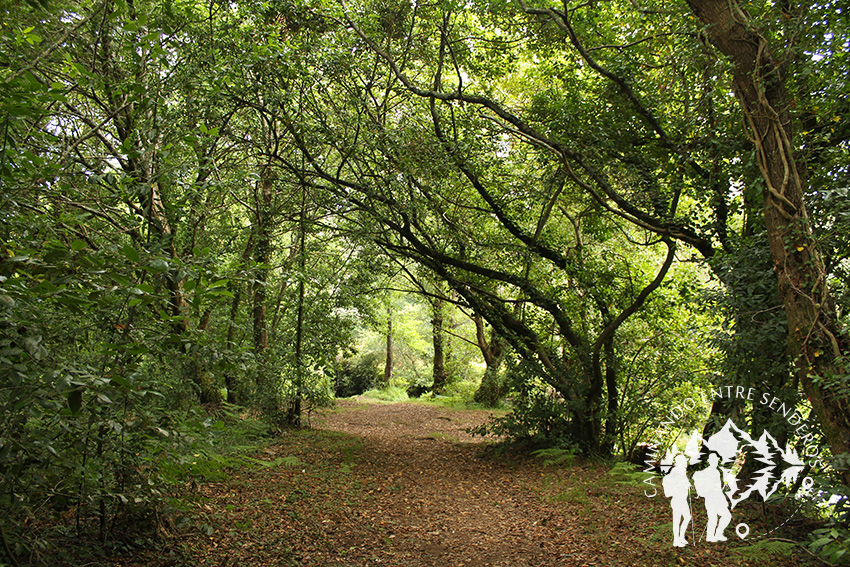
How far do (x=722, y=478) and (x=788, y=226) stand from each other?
2394 mm

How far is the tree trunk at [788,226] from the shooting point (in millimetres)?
3689

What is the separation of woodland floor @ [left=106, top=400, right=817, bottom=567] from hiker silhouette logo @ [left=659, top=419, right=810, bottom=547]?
0.39 feet

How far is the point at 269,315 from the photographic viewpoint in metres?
11.3

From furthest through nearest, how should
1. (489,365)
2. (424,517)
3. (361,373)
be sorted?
(361,373), (489,365), (424,517)

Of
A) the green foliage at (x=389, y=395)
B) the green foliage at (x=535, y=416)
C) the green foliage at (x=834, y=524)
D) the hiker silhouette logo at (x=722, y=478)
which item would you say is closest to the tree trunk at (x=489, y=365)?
the green foliage at (x=389, y=395)

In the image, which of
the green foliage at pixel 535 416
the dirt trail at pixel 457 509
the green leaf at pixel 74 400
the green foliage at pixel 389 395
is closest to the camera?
the green leaf at pixel 74 400

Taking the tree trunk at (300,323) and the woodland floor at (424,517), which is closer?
the woodland floor at (424,517)

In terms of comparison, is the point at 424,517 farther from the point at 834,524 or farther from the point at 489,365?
the point at 489,365

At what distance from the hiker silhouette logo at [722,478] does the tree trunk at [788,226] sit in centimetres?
78

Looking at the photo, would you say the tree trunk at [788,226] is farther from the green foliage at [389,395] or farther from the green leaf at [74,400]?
the green foliage at [389,395]

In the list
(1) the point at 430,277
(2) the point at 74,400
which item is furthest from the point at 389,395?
(2) the point at 74,400

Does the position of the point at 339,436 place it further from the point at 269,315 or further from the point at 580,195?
the point at 580,195

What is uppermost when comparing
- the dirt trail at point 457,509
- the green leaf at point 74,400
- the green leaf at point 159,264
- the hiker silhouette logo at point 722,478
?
the green leaf at point 159,264

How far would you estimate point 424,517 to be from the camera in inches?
245
